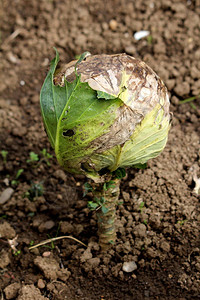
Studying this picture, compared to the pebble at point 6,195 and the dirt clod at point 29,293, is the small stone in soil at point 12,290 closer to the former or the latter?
the dirt clod at point 29,293

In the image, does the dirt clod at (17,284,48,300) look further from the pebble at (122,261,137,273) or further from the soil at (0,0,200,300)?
the pebble at (122,261,137,273)

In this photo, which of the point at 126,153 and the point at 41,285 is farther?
the point at 41,285

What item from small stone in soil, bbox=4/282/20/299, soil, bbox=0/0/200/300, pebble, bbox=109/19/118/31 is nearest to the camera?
small stone in soil, bbox=4/282/20/299

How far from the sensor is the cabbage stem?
8.39 feet

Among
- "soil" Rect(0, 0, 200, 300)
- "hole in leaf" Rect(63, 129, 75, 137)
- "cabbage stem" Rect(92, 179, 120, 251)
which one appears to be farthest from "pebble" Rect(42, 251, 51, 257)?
"hole in leaf" Rect(63, 129, 75, 137)

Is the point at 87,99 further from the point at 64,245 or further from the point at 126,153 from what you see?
the point at 64,245

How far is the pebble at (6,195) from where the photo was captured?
3445 millimetres

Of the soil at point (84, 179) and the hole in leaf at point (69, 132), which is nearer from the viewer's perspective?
the hole in leaf at point (69, 132)

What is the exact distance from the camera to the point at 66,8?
5.08 m

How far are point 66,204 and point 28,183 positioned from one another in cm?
49

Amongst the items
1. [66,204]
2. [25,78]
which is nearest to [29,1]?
[25,78]

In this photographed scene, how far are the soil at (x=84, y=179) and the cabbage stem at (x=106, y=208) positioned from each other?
113mm

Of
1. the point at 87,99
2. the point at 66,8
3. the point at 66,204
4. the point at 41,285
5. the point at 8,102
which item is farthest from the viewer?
the point at 66,8

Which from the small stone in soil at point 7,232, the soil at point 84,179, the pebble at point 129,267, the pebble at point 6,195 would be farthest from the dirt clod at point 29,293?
the pebble at point 6,195
